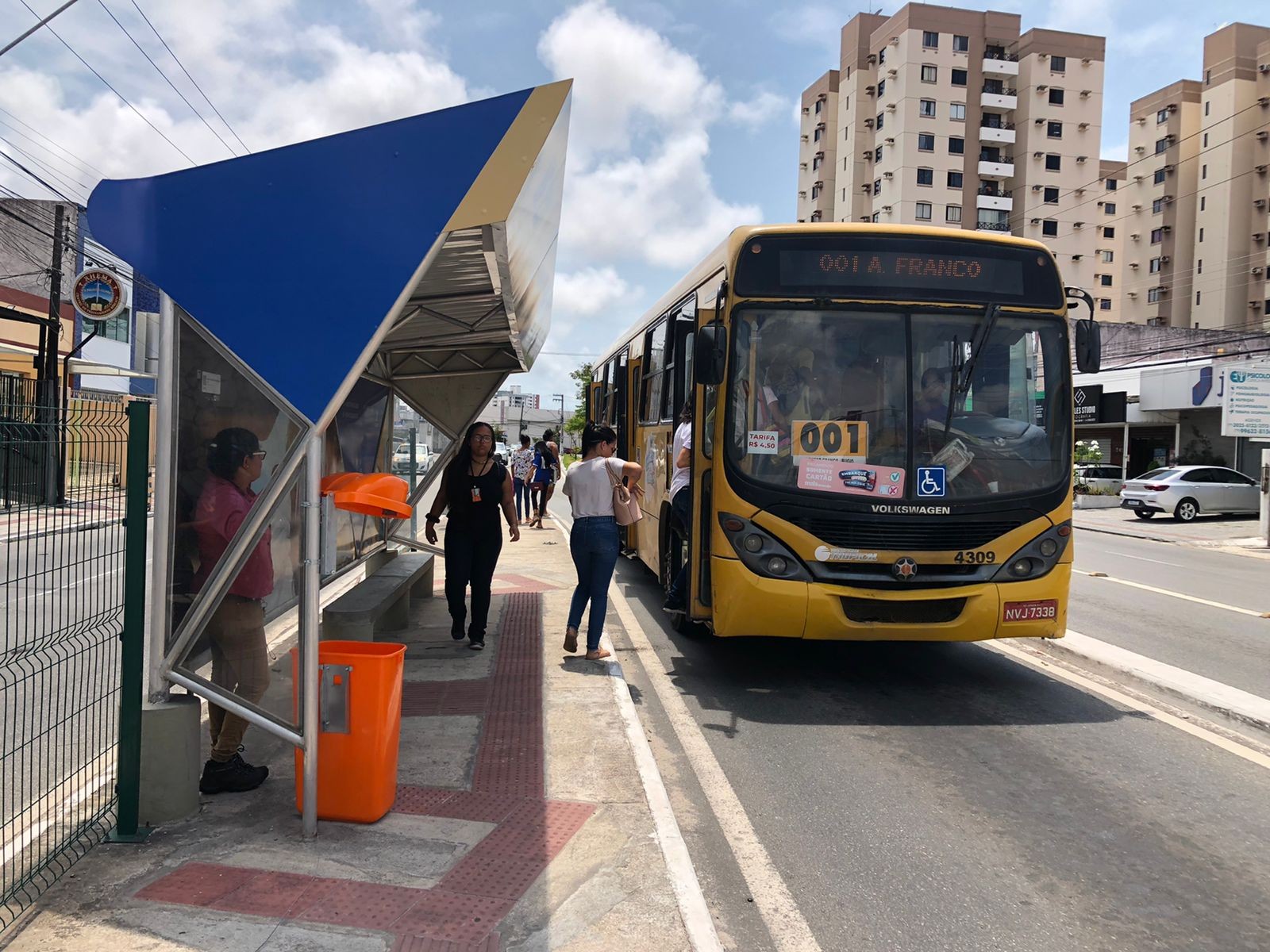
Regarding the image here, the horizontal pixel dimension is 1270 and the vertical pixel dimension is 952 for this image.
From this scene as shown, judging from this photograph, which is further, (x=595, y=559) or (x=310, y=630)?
(x=595, y=559)

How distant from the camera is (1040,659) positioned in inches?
332

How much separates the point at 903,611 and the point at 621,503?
225 cm

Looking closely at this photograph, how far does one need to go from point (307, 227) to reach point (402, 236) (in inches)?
16.7

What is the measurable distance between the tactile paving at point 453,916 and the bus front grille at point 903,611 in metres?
3.67

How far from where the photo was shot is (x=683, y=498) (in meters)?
7.93

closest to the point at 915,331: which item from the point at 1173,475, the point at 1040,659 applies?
the point at 1040,659

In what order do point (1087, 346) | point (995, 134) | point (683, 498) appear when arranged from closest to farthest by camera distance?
point (1087, 346) < point (683, 498) < point (995, 134)

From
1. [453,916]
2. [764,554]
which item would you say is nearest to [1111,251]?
[764,554]

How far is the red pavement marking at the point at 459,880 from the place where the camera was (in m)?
3.52

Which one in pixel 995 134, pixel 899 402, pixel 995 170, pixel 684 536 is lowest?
pixel 684 536

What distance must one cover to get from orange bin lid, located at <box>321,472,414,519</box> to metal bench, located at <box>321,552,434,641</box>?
2.53 metres

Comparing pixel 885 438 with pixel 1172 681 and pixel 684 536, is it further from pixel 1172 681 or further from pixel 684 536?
pixel 1172 681

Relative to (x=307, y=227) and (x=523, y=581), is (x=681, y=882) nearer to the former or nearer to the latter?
(x=307, y=227)

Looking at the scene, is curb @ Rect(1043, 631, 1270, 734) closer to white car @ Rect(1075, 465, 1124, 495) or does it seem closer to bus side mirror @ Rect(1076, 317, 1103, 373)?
bus side mirror @ Rect(1076, 317, 1103, 373)
